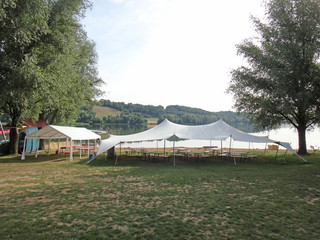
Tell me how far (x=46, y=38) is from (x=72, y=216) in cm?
875

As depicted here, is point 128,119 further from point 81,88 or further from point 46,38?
point 46,38

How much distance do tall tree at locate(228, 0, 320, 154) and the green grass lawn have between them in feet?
16.9

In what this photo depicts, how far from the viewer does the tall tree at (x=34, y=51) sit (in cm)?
801

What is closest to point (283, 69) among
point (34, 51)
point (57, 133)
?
point (34, 51)

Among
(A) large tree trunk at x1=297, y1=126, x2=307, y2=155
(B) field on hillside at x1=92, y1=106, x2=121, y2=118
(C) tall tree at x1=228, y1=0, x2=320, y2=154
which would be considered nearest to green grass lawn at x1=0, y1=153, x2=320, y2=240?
(C) tall tree at x1=228, y1=0, x2=320, y2=154

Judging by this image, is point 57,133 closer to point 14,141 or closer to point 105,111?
point 14,141

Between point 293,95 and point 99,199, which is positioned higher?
point 293,95

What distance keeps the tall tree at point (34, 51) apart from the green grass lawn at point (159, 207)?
3.49 meters

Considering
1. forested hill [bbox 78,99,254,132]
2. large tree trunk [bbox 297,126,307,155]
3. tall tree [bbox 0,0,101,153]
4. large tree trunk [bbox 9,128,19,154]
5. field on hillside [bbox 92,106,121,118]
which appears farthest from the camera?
field on hillside [bbox 92,106,121,118]

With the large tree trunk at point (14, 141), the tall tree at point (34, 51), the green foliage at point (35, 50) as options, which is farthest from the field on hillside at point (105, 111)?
the green foliage at point (35, 50)

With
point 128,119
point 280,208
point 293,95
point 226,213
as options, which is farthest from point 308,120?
point 128,119

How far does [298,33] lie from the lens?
12.9 metres

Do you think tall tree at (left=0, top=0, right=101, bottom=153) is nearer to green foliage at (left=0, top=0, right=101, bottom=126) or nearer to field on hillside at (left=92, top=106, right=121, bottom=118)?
green foliage at (left=0, top=0, right=101, bottom=126)

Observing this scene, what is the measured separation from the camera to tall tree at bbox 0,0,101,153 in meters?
8.01
